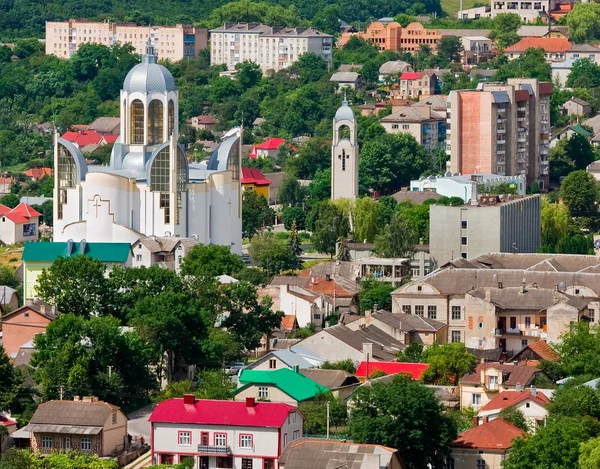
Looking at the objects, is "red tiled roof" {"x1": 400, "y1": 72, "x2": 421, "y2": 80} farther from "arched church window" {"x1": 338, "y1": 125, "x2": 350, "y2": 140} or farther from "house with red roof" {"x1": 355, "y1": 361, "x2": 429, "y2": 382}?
"house with red roof" {"x1": 355, "y1": 361, "x2": 429, "y2": 382}

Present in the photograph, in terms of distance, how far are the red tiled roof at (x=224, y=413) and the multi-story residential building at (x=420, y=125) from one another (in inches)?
2237

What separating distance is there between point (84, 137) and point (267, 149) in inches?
351

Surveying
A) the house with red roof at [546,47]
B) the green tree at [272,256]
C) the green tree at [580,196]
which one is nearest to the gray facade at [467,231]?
the green tree at [272,256]

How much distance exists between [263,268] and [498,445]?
28.9m

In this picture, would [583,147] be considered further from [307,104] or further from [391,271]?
[391,271]

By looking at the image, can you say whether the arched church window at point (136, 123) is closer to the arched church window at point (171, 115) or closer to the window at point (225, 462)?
the arched church window at point (171, 115)

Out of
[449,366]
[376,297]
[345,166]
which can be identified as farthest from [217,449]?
[345,166]

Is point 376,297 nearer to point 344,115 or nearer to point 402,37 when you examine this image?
point 344,115

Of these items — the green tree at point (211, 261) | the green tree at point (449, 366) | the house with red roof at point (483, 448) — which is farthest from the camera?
the green tree at point (211, 261)

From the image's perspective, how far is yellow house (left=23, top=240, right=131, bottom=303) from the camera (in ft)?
237

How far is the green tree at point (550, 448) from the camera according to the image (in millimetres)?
48406

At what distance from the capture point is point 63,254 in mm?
72188

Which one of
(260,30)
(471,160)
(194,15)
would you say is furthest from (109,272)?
(194,15)

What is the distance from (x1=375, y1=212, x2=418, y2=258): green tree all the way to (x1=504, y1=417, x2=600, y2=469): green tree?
2882cm
